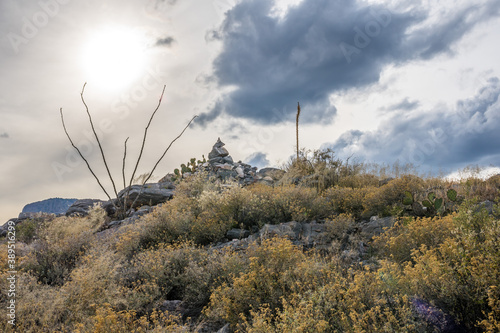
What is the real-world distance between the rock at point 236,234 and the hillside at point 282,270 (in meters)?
0.07

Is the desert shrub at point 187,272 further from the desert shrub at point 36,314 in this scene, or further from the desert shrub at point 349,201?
the desert shrub at point 349,201

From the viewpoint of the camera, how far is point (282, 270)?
4715mm

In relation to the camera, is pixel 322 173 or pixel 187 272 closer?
pixel 187 272

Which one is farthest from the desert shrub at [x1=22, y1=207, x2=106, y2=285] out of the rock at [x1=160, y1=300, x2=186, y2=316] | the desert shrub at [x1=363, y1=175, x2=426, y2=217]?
the desert shrub at [x1=363, y1=175, x2=426, y2=217]

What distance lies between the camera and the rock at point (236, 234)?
7917 mm

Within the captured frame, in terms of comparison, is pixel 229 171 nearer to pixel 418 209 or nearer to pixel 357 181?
pixel 357 181

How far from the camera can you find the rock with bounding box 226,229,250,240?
26.0ft

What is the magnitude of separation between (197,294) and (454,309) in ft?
12.4

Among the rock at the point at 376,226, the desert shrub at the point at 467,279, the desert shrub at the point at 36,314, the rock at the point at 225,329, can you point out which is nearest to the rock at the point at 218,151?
the rock at the point at 376,226

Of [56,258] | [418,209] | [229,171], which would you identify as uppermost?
[229,171]

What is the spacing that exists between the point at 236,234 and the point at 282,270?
11.1 ft

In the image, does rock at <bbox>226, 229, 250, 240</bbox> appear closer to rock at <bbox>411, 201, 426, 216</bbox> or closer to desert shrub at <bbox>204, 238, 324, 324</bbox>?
desert shrub at <bbox>204, 238, 324, 324</bbox>

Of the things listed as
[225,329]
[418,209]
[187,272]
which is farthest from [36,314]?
[418,209]

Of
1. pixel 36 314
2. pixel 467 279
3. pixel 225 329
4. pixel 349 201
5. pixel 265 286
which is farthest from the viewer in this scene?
pixel 349 201
